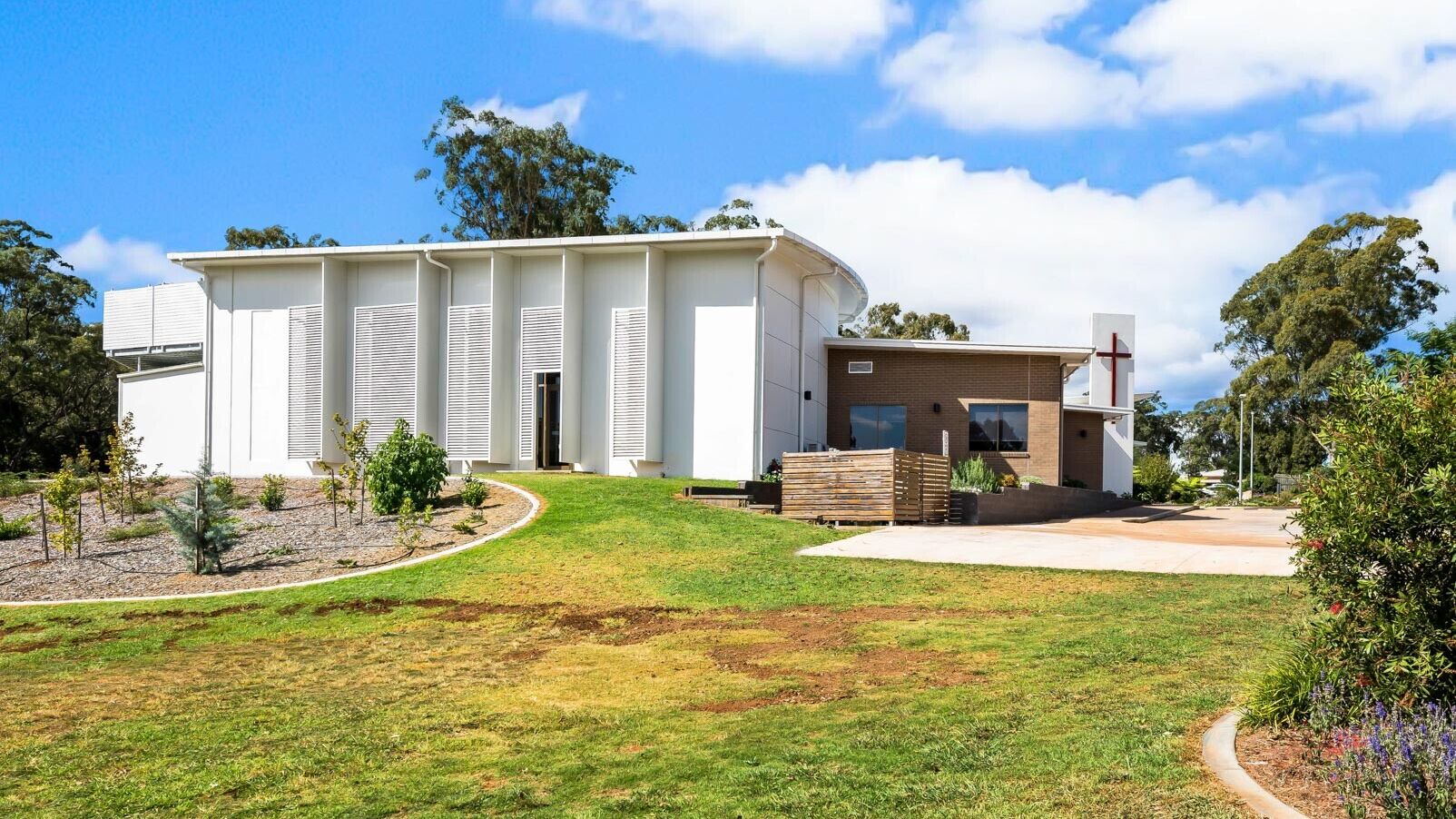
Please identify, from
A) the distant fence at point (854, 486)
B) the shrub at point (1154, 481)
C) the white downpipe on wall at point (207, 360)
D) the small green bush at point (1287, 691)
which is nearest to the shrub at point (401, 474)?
the distant fence at point (854, 486)

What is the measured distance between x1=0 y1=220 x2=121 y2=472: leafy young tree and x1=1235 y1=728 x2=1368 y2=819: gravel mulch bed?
135 feet

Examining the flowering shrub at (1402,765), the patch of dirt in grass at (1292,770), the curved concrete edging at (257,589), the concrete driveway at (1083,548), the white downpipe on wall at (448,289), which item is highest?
the white downpipe on wall at (448,289)

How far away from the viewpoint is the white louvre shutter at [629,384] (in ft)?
84.7

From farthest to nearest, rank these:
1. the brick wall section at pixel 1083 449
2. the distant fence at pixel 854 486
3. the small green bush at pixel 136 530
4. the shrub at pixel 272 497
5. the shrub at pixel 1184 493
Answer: the shrub at pixel 1184 493
the brick wall section at pixel 1083 449
the shrub at pixel 272 497
the distant fence at pixel 854 486
the small green bush at pixel 136 530

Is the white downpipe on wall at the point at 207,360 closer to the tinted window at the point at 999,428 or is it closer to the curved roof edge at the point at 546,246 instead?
the curved roof edge at the point at 546,246

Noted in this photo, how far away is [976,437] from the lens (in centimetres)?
2994

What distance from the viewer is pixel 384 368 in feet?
90.9

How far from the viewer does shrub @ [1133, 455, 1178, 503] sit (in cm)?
4197

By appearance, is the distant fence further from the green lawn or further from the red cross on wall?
the red cross on wall

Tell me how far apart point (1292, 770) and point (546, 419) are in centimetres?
2265

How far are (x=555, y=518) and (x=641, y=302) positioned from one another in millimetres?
9247

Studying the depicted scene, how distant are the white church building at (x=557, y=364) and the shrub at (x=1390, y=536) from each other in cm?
1938

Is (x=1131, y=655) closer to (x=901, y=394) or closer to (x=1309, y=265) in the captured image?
(x=901, y=394)

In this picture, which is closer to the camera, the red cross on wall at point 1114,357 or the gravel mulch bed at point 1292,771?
the gravel mulch bed at point 1292,771
